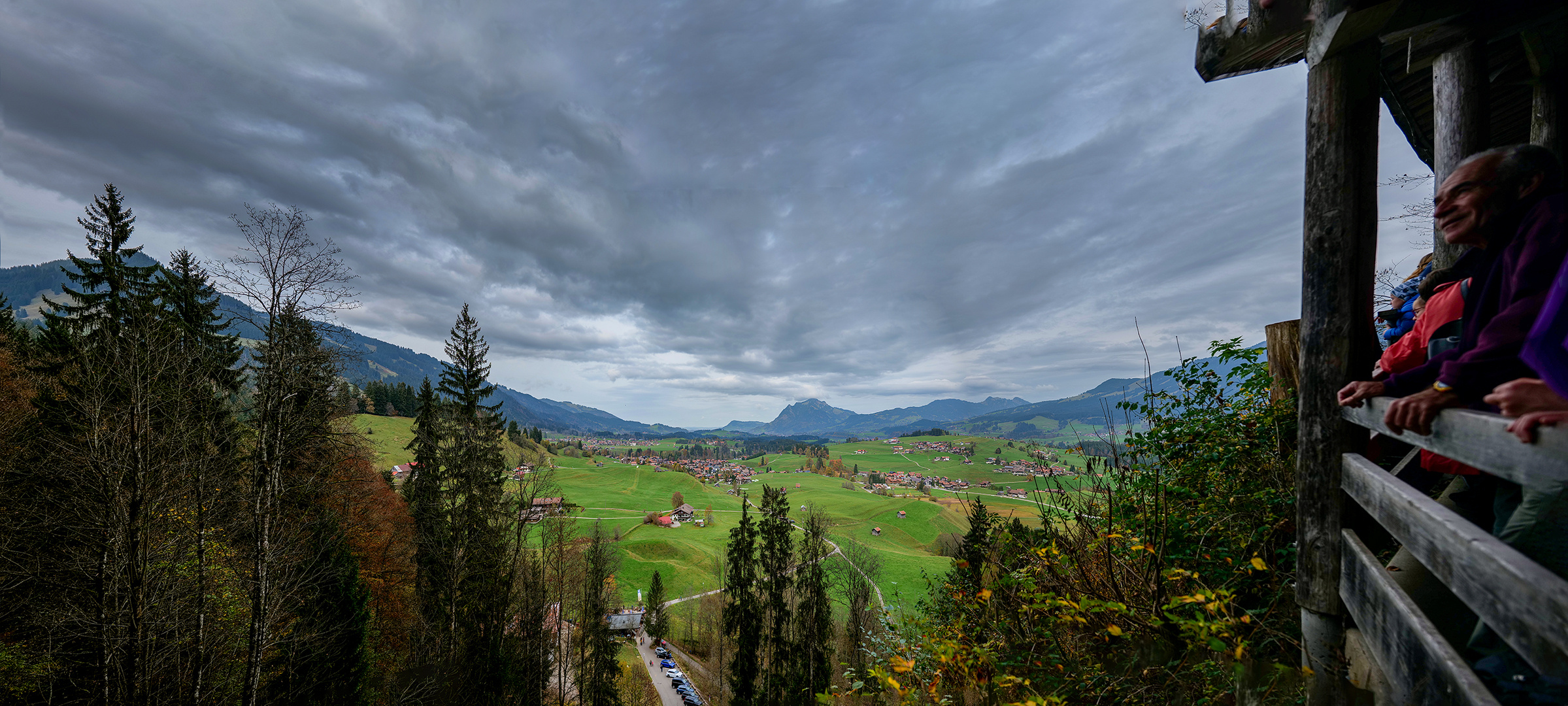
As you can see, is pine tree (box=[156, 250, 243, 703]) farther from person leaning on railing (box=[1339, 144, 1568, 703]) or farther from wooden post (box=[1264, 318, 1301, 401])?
wooden post (box=[1264, 318, 1301, 401])

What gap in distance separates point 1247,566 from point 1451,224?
302 centimetres

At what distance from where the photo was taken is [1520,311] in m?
1.74

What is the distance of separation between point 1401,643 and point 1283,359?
4.41m

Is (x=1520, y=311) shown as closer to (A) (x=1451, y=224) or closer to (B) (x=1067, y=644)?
(A) (x=1451, y=224)

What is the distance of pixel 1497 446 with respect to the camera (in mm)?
1419

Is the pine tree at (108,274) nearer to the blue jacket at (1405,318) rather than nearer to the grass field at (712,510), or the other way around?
the grass field at (712,510)

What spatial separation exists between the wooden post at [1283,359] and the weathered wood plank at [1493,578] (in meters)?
4.03

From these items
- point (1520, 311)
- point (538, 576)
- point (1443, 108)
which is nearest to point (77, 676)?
point (538, 576)

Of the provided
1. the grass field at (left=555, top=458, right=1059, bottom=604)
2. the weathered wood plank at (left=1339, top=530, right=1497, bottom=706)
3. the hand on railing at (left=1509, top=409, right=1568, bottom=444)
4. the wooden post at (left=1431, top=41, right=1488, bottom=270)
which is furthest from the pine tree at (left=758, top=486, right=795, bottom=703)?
the hand on railing at (left=1509, top=409, right=1568, bottom=444)

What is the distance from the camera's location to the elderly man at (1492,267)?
5.75 feet

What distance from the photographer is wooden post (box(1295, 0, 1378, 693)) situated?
2971 mm

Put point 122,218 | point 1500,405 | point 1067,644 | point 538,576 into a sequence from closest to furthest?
point 1500,405 → point 1067,644 → point 122,218 → point 538,576

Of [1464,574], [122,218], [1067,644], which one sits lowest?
[1067,644]

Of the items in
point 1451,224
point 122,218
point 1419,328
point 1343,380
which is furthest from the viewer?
point 122,218
